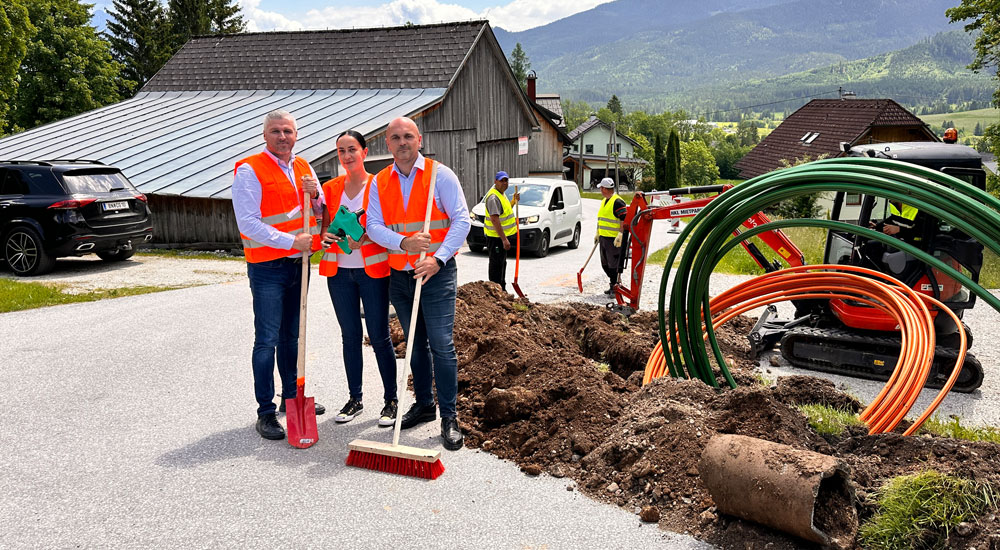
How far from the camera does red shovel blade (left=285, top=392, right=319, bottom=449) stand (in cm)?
504

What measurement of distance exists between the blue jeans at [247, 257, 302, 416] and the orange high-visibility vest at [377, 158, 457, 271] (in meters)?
0.82

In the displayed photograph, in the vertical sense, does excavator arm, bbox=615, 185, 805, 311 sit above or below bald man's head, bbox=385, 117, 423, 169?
below

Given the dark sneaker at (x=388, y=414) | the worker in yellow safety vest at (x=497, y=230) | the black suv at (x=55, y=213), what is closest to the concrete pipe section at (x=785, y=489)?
the dark sneaker at (x=388, y=414)

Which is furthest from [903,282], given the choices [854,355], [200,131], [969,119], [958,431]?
[969,119]

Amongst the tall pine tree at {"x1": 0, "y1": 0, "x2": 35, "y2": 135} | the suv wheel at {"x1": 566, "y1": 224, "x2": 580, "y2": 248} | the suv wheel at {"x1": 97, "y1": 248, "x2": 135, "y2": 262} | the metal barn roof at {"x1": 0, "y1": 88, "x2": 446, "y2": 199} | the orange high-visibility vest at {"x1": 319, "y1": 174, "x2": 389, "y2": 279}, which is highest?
the tall pine tree at {"x1": 0, "y1": 0, "x2": 35, "y2": 135}

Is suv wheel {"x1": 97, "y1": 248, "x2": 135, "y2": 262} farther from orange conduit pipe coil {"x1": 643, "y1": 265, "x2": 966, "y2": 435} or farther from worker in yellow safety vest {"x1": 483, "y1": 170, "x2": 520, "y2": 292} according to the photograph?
orange conduit pipe coil {"x1": 643, "y1": 265, "x2": 966, "y2": 435}

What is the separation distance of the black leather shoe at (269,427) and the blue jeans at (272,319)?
0.12 ft

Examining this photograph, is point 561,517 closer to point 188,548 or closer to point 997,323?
point 188,548

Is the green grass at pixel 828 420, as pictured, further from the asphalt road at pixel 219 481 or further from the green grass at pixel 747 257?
the green grass at pixel 747 257

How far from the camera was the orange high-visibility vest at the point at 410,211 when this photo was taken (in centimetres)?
495

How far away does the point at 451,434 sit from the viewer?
5.04m

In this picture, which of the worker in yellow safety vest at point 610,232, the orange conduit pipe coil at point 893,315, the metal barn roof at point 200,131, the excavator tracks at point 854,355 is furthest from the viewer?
the metal barn roof at point 200,131

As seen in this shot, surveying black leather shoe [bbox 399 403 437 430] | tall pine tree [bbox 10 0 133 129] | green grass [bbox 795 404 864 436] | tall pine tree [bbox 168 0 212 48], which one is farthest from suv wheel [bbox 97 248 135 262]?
tall pine tree [bbox 168 0 212 48]

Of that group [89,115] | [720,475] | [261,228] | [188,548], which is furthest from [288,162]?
[89,115]
